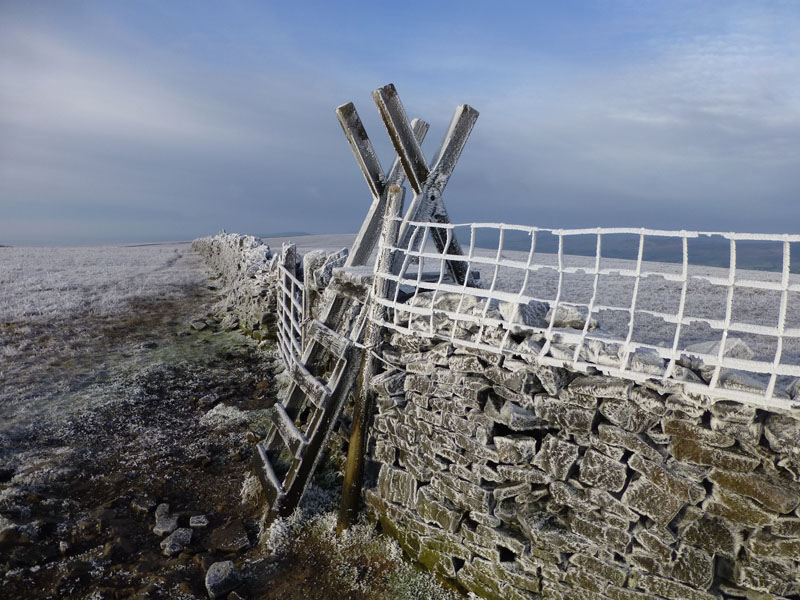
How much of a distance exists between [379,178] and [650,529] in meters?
4.86

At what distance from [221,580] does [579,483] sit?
11.9 ft

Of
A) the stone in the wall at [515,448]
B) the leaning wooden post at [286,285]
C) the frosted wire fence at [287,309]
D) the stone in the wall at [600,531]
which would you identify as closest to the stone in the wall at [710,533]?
the stone in the wall at [600,531]

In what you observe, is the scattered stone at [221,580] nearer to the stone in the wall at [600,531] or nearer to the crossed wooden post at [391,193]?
the crossed wooden post at [391,193]

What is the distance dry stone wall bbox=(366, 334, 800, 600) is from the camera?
3453 millimetres

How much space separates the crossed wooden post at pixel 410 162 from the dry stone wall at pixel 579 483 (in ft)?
5.33

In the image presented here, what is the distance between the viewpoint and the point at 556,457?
14.1 feet

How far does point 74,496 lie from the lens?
21.7 ft

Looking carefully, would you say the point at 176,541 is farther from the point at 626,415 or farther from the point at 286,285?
the point at 286,285

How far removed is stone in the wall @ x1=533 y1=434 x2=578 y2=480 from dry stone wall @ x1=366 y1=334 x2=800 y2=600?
0.01 metres

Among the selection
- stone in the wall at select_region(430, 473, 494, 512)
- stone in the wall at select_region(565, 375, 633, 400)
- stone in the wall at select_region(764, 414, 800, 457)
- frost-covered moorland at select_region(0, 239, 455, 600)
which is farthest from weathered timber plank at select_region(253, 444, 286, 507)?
stone in the wall at select_region(764, 414, 800, 457)

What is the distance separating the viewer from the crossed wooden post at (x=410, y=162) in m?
5.80

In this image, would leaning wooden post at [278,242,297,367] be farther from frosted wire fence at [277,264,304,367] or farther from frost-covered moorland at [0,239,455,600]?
frost-covered moorland at [0,239,455,600]

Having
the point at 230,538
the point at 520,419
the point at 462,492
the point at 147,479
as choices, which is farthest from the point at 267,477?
the point at 520,419

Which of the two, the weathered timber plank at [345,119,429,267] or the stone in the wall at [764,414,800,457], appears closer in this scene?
the stone in the wall at [764,414,800,457]
